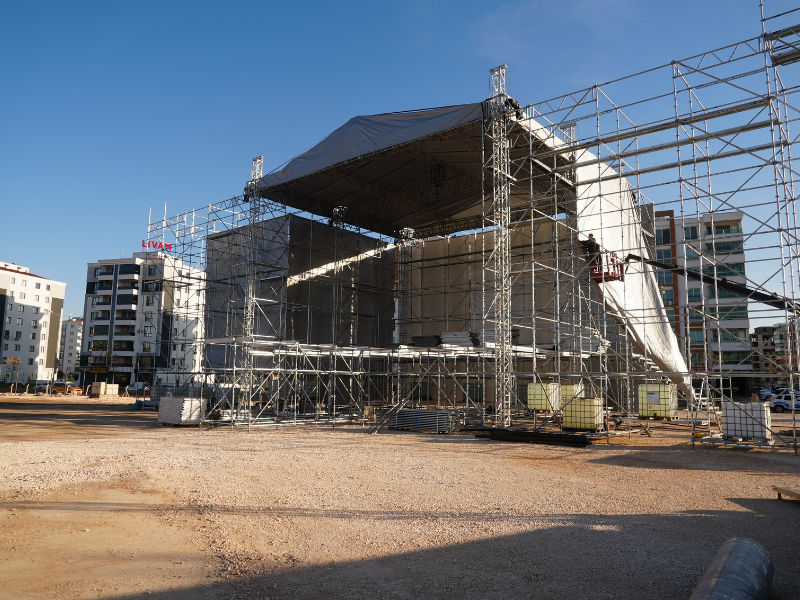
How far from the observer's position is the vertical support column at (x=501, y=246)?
2100 cm

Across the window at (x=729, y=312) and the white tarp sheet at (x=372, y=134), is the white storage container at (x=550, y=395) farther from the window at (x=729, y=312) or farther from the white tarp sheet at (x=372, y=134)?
the white tarp sheet at (x=372, y=134)

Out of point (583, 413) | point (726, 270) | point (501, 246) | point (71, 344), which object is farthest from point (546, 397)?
point (71, 344)

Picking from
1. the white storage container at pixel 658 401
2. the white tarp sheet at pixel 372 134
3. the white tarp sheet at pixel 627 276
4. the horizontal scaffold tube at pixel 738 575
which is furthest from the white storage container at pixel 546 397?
the horizontal scaffold tube at pixel 738 575

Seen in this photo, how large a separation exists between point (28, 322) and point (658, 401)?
256 ft

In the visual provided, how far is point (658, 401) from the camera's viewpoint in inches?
1064

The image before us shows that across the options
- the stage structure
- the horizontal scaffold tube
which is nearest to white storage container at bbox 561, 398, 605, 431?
the stage structure

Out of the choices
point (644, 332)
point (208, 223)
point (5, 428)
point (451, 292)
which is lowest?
point (5, 428)

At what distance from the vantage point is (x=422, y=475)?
11.4 meters

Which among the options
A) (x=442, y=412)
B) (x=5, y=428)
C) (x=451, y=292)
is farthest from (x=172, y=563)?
(x=451, y=292)

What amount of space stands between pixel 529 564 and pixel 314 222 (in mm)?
28752

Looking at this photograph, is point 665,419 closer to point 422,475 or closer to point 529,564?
point 422,475

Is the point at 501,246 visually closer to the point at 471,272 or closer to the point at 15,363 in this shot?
the point at 471,272

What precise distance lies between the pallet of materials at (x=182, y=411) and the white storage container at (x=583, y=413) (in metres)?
13.2

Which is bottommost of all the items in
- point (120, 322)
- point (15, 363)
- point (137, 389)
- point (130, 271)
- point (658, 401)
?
point (137, 389)
